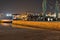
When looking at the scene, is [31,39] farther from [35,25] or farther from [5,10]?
[5,10]

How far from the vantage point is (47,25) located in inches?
806

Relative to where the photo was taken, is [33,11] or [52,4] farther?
[33,11]

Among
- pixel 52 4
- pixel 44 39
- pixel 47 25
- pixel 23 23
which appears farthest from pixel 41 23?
pixel 52 4

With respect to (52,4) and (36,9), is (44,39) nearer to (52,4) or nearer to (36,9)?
(52,4)

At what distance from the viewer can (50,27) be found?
20172 mm

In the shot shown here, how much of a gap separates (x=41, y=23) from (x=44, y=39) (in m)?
9.58

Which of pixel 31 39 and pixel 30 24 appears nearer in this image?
pixel 31 39

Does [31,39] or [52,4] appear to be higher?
[52,4]

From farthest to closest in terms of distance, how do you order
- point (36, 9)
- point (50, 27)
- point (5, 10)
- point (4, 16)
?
point (4, 16) → point (5, 10) → point (36, 9) → point (50, 27)

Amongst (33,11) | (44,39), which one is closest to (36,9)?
(33,11)

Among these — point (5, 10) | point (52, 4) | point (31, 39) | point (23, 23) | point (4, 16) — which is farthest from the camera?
point (4, 16)

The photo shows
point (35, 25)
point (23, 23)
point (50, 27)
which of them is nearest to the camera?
point (50, 27)

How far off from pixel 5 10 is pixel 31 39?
33.0 meters

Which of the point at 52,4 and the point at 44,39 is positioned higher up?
the point at 52,4
